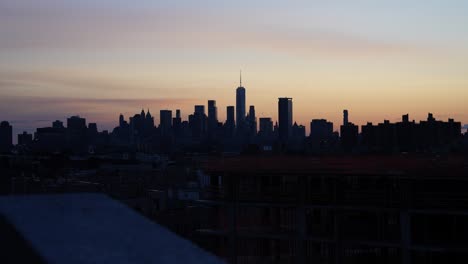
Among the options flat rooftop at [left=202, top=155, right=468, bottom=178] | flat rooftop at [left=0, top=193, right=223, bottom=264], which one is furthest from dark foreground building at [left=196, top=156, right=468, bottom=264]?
flat rooftop at [left=0, top=193, right=223, bottom=264]

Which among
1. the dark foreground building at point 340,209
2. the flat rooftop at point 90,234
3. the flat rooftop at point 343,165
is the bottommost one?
the dark foreground building at point 340,209

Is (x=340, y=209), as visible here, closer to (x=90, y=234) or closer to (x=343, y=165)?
(x=343, y=165)

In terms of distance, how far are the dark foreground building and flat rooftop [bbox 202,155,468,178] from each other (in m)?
0.06

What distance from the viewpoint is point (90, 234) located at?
481 cm

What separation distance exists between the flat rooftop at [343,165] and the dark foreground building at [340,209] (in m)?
0.06

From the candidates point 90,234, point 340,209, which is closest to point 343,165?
point 340,209

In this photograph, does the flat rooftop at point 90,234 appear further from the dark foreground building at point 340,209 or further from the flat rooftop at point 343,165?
the flat rooftop at point 343,165

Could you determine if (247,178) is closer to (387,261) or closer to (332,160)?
(332,160)

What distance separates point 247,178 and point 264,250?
16.2 ft

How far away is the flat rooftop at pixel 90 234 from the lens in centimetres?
425

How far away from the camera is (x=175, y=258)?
438cm

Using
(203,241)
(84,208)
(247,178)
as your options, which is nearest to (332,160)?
(247,178)

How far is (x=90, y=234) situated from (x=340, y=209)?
31909 millimetres

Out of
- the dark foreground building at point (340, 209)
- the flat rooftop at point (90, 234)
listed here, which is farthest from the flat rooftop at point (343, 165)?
the flat rooftop at point (90, 234)
